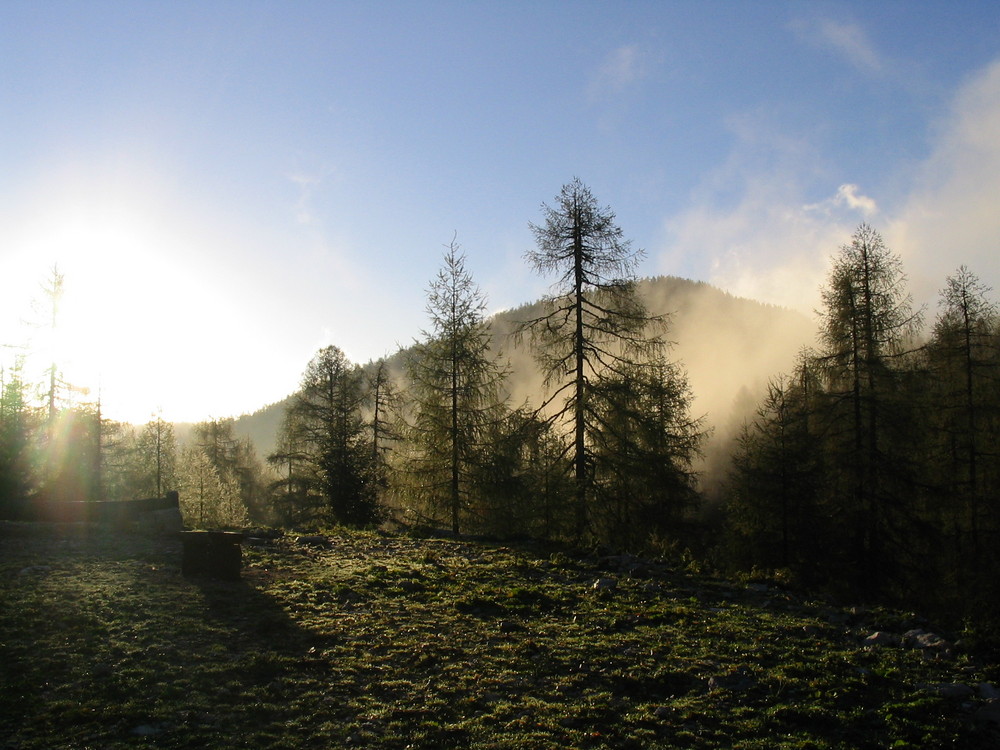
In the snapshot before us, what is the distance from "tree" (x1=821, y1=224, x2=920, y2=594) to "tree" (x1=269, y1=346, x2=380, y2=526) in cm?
2015

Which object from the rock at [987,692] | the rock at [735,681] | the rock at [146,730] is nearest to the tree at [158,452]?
the rock at [146,730]

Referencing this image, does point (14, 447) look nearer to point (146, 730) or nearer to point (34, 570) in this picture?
point (34, 570)

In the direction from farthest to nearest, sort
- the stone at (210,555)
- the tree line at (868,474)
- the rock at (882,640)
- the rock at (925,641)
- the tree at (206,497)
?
the tree at (206,497), the tree line at (868,474), the stone at (210,555), the rock at (882,640), the rock at (925,641)

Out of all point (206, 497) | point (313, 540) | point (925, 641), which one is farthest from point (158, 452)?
point (925, 641)

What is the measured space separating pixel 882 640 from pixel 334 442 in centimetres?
2651

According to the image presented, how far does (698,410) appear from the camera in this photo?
105000mm

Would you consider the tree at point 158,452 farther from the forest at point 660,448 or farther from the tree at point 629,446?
the tree at point 629,446

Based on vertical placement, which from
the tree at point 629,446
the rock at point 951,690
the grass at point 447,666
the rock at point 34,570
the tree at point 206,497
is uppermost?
the tree at point 629,446

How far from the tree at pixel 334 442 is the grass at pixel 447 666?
16.0 m

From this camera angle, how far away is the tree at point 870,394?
23203 mm

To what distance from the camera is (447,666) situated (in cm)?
787

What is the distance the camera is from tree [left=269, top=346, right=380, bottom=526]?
1117 inches

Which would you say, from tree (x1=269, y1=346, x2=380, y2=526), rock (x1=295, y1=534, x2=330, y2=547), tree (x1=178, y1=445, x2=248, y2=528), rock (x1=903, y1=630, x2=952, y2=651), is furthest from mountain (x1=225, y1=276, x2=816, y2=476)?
rock (x1=903, y1=630, x2=952, y2=651)

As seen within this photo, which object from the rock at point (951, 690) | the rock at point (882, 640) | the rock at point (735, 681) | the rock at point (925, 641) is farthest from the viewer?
the rock at point (882, 640)
